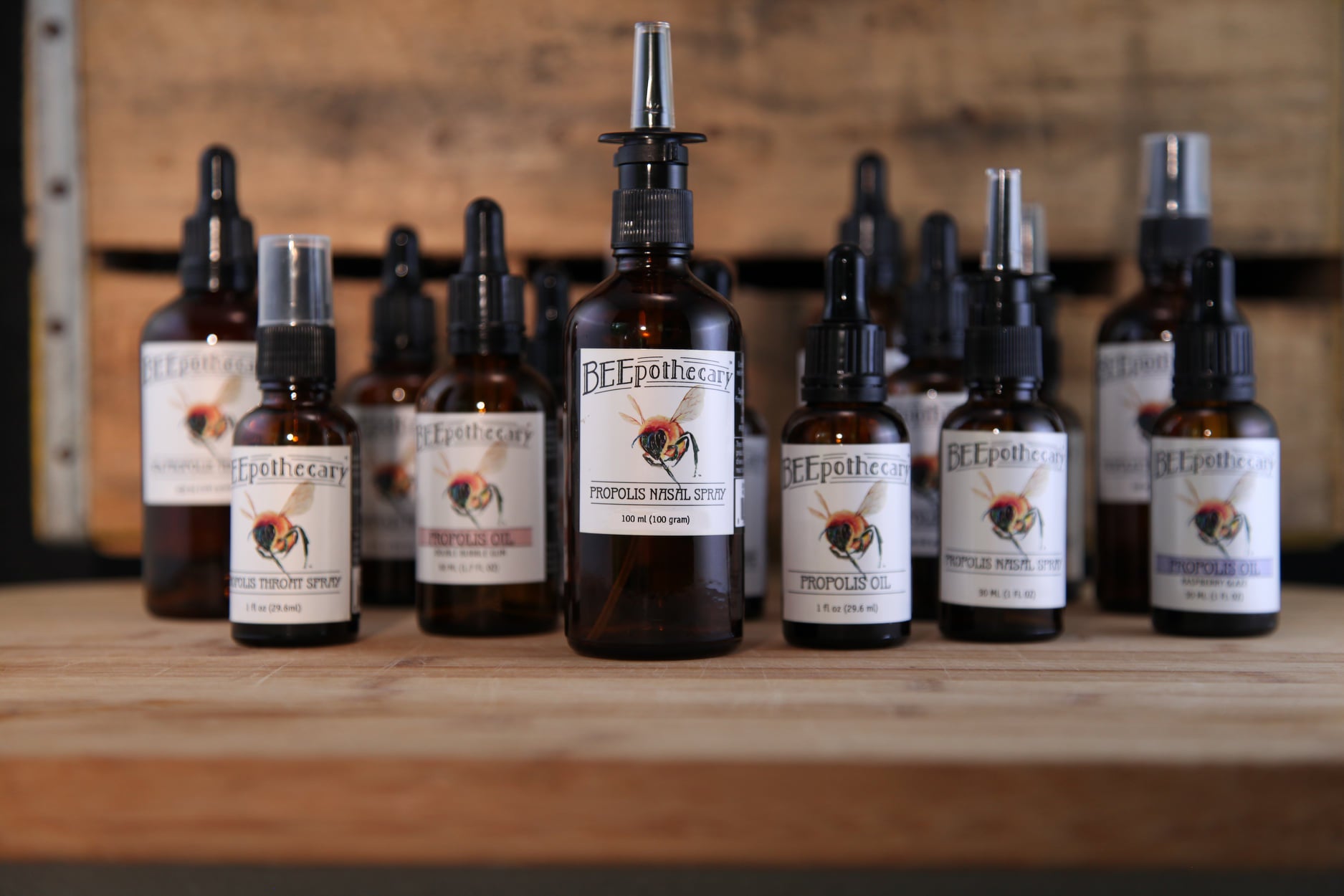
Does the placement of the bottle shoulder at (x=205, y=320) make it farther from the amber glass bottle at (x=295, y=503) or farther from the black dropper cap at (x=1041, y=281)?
the black dropper cap at (x=1041, y=281)

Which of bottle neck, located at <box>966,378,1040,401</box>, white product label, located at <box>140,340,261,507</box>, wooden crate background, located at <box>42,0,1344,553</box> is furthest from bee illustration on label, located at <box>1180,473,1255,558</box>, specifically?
white product label, located at <box>140,340,261,507</box>

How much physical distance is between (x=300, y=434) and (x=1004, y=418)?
1.36 ft

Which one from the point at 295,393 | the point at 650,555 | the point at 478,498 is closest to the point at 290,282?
Answer: the point at 295,393

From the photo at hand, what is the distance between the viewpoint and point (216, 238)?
2.75 ft

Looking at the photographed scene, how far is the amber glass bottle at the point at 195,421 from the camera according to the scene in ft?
Answer: 2.67

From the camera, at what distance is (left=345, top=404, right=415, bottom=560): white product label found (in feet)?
2.87

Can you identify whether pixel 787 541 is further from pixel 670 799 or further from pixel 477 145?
pixel 477 145

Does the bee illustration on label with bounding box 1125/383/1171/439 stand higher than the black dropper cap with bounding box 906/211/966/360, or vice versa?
the black dropper cap with bounding box 906/211/966/360

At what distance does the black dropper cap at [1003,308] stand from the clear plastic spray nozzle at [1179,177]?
0.18m

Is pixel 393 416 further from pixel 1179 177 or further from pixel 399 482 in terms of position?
pixel 1179 177

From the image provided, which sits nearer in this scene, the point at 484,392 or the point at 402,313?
the point at 484,392

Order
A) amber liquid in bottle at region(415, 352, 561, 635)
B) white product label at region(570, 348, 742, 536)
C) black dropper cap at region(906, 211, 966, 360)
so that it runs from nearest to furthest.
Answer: white product label at region(570, 348, 742, 536)
amber liquid in bottle at region(415, 352, 561, 635)
black dropper cap at region(906, 211, 966, 360)

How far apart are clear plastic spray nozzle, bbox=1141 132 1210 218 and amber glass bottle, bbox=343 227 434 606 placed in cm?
55

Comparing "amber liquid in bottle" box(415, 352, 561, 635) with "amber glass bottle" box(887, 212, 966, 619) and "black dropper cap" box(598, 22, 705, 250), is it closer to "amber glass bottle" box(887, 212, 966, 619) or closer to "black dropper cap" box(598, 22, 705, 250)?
"black dropper cap" box(598, 22, 705, 250)
